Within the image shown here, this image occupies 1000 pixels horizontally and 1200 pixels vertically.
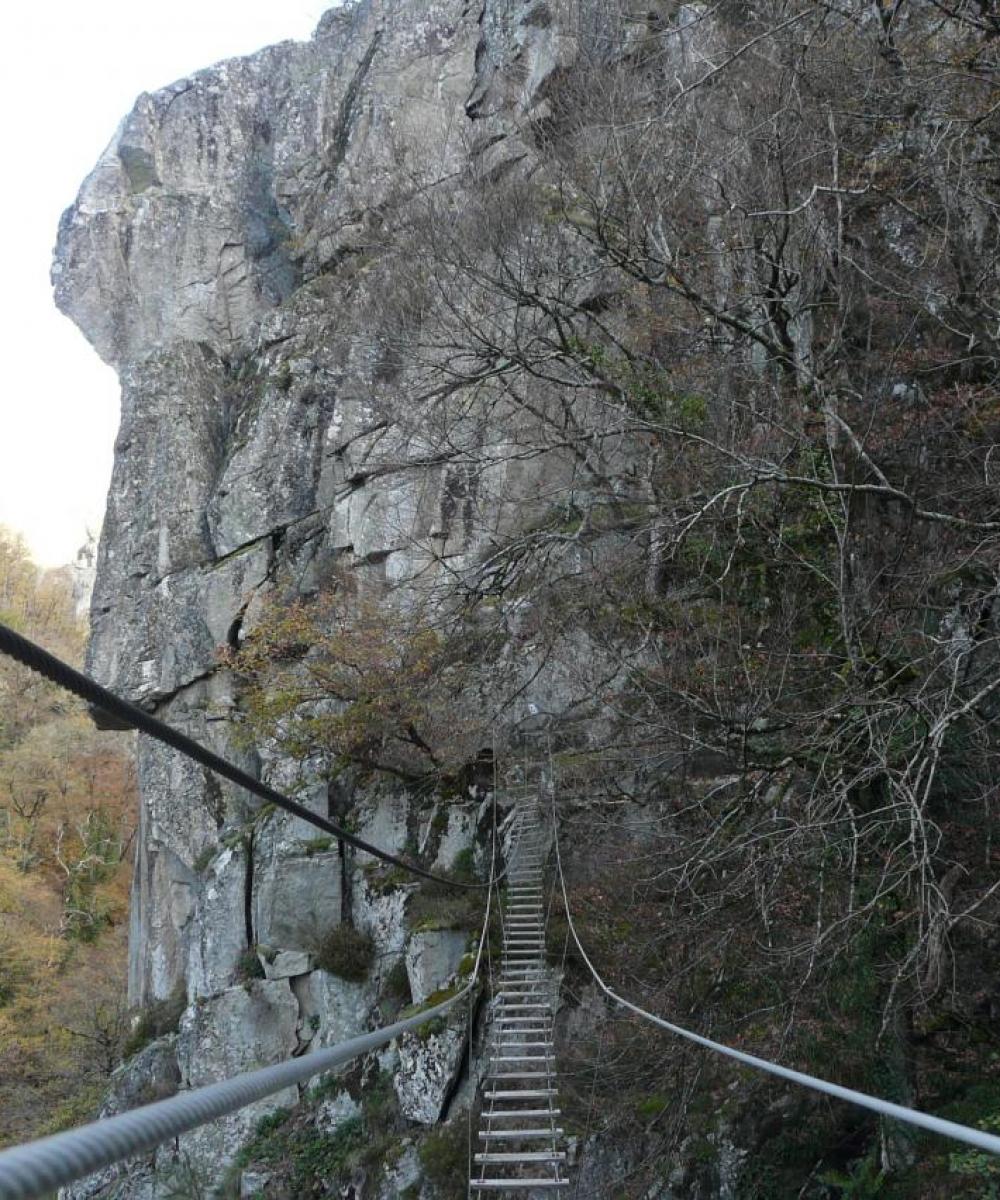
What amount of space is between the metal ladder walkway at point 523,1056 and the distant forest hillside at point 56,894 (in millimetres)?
10406

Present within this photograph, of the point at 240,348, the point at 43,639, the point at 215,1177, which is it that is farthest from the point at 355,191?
the point at 43,639

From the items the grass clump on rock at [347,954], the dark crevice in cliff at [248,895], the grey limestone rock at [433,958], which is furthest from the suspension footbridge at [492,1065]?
the dark crevice in cliff at [248,895]

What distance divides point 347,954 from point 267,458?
9711 millimetres

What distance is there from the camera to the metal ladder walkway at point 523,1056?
583cm

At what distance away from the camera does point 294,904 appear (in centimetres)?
1234

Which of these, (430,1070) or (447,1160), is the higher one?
(430,1070)

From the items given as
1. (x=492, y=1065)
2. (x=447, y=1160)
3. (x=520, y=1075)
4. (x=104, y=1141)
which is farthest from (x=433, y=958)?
(x=104, y=1141)

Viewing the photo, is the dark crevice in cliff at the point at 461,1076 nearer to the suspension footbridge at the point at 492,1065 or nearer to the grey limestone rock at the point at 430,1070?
the grey limestone rock at the point at 430,1070

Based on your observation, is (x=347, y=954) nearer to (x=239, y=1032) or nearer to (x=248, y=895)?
(x=239, y=1032)

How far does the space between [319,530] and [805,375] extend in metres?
11.3

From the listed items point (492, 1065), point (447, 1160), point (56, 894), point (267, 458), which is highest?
point (267, 458)

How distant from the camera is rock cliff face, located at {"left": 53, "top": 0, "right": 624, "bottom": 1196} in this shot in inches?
456

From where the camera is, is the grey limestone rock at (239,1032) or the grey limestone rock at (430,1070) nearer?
the grey limestone rock at (430,1070)

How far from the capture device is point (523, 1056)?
695cm
